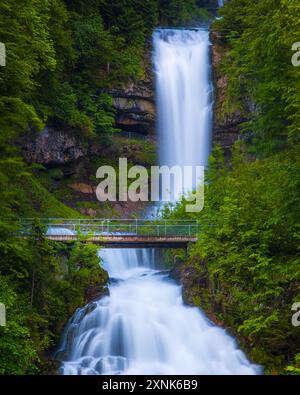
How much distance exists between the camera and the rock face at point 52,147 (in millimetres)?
25797

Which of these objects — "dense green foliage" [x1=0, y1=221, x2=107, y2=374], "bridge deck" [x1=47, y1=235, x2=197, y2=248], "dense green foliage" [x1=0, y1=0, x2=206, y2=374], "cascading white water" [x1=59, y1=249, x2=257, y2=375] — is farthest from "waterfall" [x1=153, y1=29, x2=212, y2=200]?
"cascading white water" [x1=59, y1=249, x2=257, y2=375]

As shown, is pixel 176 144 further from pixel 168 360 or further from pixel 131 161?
pixel 168 360

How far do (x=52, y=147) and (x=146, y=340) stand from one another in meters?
15.5

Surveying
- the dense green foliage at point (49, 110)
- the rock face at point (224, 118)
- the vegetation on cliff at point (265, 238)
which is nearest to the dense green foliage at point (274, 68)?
the vegetation on cliff at point (265, 238)

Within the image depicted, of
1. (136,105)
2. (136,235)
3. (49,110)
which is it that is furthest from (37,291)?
(136,105)

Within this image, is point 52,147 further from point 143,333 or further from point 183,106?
point 143,333

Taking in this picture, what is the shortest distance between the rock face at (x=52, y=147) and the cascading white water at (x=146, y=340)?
11659 mm

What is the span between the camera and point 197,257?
16.5 metres

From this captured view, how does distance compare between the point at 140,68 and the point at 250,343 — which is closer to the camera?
the point at 250,343

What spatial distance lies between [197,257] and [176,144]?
1501 centimetres

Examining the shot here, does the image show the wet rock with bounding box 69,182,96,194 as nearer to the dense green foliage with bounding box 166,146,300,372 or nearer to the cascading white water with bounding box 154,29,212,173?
the cascading white water with bounding box 154,29,212,173

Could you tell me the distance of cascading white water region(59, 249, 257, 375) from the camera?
12.8 meters

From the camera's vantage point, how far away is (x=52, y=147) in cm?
2659

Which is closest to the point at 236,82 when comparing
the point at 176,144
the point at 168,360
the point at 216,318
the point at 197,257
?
the point at 176,144
